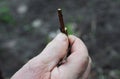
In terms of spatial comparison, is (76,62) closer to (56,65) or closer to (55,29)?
(56,65)

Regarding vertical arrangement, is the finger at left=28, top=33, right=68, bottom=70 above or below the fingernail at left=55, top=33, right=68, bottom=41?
below

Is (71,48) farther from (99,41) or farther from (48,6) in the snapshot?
(48,6)

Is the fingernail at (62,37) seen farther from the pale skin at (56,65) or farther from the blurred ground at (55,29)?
the blurred ground at (55,29)

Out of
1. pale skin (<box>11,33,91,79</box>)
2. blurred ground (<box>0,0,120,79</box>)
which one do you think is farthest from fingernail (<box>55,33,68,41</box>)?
blurred ground (<box>0,0,120,79</box>)

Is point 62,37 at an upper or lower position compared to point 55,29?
upper

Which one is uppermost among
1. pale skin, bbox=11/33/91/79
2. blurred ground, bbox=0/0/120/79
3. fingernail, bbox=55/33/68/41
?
fingernail, bbox=55/33/68/41

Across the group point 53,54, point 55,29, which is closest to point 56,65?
point 53,54

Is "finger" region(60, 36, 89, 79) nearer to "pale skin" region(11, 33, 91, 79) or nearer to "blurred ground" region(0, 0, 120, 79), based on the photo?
"pale skin" region(11, 33, 91, 79)
